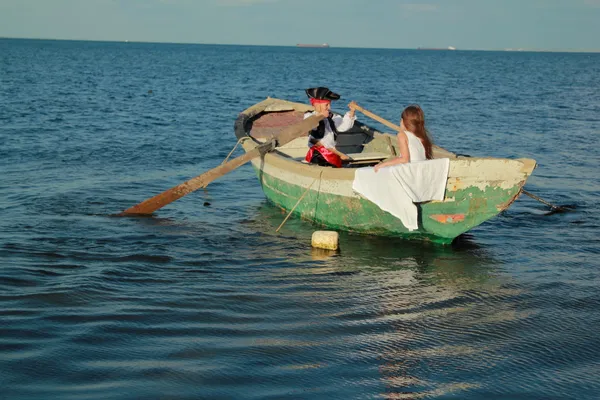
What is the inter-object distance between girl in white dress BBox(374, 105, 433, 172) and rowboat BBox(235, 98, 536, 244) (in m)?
0.50

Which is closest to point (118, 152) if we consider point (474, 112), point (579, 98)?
point (474, 112)

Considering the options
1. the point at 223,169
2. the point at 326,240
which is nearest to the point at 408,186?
the point at 326,240

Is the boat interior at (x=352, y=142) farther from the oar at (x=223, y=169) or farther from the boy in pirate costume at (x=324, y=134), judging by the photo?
the oar at (x=223, y=169)

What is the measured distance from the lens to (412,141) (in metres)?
9.27

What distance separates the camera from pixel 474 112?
29.2 metres

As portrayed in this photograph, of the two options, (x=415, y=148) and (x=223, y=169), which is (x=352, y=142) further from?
(x=415, y=148)

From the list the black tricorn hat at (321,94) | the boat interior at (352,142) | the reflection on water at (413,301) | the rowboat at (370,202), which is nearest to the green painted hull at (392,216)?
the rowboat at (370,202)

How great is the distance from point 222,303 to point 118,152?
11247mm

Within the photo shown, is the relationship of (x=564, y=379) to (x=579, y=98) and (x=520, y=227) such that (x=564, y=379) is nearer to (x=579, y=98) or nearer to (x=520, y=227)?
(x=520, y=227)

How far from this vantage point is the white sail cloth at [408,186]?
888cm

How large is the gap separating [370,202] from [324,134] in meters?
1.96

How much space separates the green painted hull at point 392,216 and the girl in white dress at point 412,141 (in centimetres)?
61

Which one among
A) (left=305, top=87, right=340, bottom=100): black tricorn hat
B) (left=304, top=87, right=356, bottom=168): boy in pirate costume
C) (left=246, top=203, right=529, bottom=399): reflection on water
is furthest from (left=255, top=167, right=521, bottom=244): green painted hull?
(left=305, top=87, right=340, bottom=100): black tricorn hat

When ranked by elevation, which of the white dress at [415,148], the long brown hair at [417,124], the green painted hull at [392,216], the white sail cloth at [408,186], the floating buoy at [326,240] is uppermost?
the long brown hair at [417,124]
